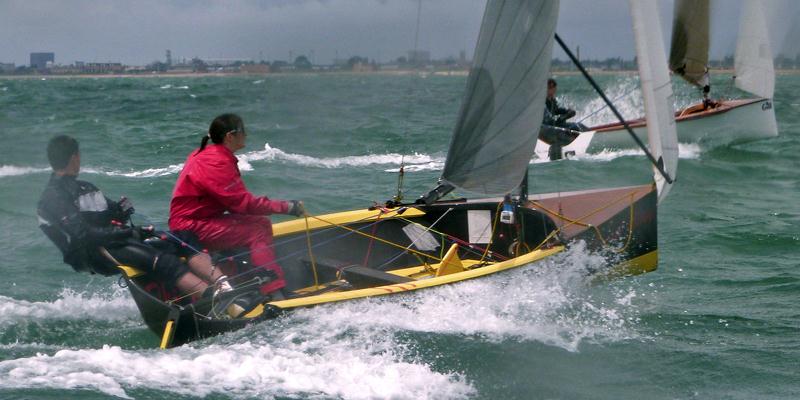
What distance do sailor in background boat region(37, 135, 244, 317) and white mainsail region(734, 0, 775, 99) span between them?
13.2m

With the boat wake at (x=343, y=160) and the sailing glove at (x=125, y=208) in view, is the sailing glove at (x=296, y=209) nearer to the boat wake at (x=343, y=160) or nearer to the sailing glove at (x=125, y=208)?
the sailing glove at (x=125, y=208)

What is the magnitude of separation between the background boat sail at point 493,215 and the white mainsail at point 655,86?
0.05ft

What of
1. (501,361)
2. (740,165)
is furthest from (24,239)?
(740,165)

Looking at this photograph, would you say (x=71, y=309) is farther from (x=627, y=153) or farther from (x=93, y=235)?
(x=627, y=153)

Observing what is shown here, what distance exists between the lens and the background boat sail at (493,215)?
7031 millimetres

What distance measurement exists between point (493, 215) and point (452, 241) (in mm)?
381

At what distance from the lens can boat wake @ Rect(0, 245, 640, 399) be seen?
17.7 ft

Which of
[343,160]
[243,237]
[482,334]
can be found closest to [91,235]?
[243,237]

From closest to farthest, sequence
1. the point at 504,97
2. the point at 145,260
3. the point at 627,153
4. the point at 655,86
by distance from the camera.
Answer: the point at 145,260 → the point at 504,97 → the point at 655,86 → the point at 627,153

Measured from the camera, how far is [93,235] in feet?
19.8

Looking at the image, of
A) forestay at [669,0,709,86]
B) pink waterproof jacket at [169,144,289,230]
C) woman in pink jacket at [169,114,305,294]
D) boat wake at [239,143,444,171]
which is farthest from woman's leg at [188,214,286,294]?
forestay at [669,0,709,86]

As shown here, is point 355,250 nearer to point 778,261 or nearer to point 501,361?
point 501,361

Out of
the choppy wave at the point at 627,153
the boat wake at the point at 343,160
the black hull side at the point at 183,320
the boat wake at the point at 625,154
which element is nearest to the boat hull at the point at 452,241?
the black hull side at the point at 183,320

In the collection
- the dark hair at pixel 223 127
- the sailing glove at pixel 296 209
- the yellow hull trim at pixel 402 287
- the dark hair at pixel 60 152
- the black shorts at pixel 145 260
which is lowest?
the yellow hull trim at pixel 402 287
